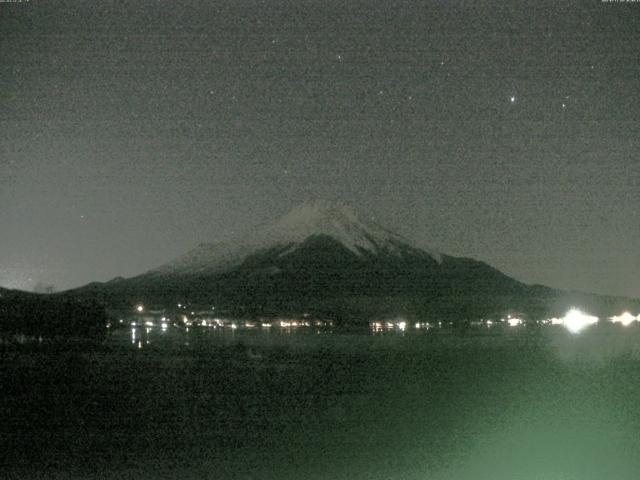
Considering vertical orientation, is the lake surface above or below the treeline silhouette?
below

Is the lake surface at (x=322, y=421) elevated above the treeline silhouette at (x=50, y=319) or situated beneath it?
situated beneath

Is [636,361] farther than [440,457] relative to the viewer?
Yes

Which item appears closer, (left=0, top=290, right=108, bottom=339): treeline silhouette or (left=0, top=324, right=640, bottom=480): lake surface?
(left=0, top=324, right=640, bottom=480): lake surface

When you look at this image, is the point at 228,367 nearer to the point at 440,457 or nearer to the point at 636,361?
the point at 636,361

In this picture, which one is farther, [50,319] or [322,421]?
[50,319]

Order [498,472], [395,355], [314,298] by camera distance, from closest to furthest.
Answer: [498,472]
[395,355]
[314,298]

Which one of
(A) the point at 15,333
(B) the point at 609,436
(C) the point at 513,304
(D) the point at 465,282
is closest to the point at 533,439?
(B) the point at 609,436

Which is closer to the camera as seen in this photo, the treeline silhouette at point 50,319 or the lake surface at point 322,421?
the lake surface at point 322,421

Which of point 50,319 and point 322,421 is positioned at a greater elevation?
point 50,319
